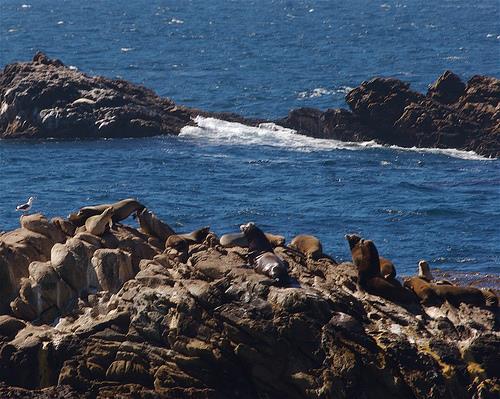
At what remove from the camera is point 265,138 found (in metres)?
90.8

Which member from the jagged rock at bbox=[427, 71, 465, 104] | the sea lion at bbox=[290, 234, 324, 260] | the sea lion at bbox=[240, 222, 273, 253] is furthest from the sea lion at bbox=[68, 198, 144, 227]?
the jagged rock at bbox=[427, 71, 465, 104]

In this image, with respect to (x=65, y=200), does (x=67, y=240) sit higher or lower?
higher

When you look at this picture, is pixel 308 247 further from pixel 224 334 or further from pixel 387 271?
pixel 224 334

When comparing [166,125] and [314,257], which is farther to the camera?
[166,125]

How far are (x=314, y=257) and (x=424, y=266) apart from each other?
4.81 m

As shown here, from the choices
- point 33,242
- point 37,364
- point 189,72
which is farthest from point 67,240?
point 189,72

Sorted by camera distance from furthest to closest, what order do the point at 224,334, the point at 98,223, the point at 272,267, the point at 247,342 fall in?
the point at 98,223, the point at 272,267, the point at 224,334, the point at 247,342

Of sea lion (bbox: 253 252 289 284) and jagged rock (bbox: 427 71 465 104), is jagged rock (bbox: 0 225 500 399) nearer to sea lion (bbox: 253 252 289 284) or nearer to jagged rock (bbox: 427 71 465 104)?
sea lion (bbox: 253 252 289 284)

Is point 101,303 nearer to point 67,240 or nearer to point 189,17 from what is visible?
point 67,240

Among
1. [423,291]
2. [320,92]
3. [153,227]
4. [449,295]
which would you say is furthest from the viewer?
[320,92]

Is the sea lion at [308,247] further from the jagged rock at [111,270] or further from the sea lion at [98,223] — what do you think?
the sea lion at [98,223]

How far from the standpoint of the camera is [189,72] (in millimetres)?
125750

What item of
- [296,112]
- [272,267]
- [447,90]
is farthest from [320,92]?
[272,267]

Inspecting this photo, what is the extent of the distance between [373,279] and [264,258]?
3.05 meters
